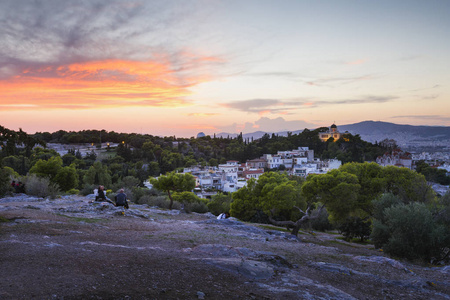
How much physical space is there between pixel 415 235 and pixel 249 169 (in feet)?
295

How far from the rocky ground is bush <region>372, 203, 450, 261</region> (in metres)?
1.26

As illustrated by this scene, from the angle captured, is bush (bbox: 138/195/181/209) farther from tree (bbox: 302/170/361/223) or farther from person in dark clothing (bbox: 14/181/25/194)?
tree (bbox: 302/170/361/223)

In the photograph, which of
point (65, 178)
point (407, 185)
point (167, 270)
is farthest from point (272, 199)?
point (65, 178)

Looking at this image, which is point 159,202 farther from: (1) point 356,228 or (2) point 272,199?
(1) point 356,228

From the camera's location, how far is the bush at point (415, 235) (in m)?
14.8

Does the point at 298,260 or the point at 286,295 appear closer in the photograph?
the point at 286,295

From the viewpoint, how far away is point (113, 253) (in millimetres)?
8977

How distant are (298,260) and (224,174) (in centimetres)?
8038

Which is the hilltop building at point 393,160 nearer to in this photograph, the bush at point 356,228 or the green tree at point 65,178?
the bush at point 356,228

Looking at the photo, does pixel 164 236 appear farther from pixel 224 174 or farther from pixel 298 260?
pixel 224 174

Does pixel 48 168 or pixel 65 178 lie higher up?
pixel 48 168

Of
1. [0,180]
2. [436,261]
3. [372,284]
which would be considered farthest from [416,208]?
[0,180]

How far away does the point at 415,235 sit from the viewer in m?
14.9

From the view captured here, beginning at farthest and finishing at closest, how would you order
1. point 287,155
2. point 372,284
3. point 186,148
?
point 186,148 < point 287,155 < point 372,284
